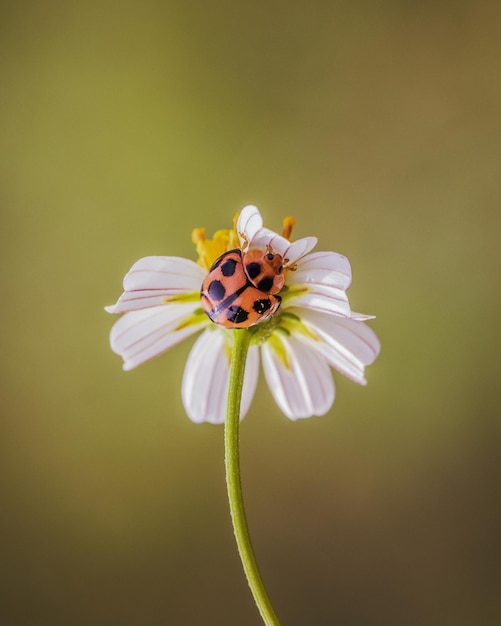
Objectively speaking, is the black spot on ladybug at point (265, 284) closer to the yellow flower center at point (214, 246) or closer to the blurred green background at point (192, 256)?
the yellow flower center at point (214, 246)

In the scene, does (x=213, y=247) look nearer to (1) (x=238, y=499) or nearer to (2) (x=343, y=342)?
(2) (x=343, y=342)

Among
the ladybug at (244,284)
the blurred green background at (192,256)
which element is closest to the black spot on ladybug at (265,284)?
the ladybug at (244,284)

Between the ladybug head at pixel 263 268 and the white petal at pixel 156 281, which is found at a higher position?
the white petal at pixel 156 281

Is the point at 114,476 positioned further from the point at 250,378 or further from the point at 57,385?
the point at 250,378

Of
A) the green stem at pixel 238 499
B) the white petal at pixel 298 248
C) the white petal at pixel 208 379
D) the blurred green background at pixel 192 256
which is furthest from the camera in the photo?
the blurred green background at pixel 192 256

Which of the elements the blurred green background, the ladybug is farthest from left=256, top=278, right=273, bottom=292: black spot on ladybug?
the blurred green background

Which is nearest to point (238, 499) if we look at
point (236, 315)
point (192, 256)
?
point (236, 315)

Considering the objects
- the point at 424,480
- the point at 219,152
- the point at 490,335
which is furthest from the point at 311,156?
the point at 424,480
